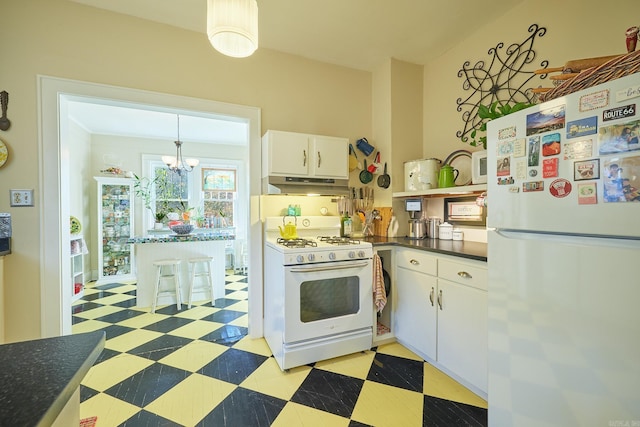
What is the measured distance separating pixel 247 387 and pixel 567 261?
6.31 feet

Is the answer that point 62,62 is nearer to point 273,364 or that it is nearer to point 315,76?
point 315,76

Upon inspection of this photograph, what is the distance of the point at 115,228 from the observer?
14.8 feet

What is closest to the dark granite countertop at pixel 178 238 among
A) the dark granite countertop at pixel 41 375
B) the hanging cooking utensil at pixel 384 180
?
the hanging cooking utensil at pixel 384 180

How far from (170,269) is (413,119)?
11.3ft

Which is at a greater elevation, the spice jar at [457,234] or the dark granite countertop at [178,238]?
the spice jar at [457,234]

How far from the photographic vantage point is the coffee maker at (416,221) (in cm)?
257

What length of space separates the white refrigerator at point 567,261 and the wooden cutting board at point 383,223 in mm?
1467

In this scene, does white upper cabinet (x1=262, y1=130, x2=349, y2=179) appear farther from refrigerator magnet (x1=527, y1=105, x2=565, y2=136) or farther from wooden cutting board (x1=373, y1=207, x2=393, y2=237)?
refrigerator magnet (x1=527, y1=105, x2=565, y2=136)

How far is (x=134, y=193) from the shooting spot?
15.2ft

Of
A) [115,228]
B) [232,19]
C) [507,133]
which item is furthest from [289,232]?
[115,228]

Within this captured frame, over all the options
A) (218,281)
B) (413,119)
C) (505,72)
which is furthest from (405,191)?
(218,281)

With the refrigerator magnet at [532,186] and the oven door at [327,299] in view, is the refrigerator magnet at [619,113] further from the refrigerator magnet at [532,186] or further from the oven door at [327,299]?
the oven door at [327,299]

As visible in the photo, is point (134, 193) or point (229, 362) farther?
point (134, 193)

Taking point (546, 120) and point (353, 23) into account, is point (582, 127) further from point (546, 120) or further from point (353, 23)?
point (353, 23)
